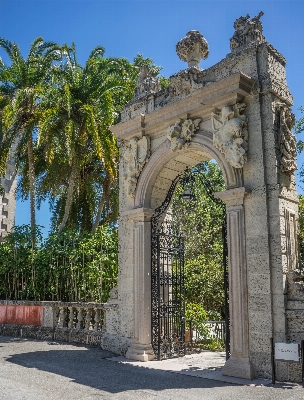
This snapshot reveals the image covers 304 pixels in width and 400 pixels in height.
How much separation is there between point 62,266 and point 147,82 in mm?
5795

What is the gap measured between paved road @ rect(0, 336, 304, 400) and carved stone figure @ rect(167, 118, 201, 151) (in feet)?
14.0

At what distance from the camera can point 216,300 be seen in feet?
53.3

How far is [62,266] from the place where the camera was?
12.6m

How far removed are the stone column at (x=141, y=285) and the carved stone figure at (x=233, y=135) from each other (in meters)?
2.31

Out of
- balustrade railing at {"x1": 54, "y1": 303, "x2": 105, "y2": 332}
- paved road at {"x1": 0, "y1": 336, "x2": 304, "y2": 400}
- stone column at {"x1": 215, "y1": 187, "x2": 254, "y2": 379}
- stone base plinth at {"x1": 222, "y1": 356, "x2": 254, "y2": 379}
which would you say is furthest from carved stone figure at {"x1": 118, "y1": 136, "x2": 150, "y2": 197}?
stone base plinth at {"x1": 222, "y1": 356, "x2": 254, "y2": 379}

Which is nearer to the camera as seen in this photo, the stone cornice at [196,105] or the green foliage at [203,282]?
the stone cornice at [196,105]

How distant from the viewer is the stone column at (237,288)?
7.10m

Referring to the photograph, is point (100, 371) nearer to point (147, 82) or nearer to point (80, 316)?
point (80, 316)

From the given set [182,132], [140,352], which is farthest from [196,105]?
[140,352]

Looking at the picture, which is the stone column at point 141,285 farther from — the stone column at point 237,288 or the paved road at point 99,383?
the stone column at point 237,288

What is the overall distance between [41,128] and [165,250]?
603 cm

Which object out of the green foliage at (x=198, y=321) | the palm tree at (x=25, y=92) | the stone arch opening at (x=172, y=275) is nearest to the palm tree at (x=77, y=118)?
the palm tree at (x=25, y=92)

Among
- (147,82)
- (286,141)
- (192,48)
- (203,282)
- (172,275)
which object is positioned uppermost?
(192,48)

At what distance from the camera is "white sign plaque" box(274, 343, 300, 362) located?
638cm
